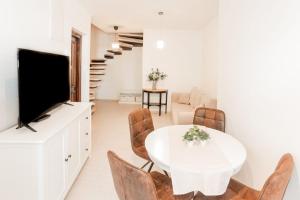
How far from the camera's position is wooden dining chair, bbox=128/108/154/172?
9.38 ft

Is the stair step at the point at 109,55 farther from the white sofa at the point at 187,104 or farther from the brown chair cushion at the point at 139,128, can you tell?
the brown chair cushion at the point at 139,128

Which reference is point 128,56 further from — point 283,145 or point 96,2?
point 283,145

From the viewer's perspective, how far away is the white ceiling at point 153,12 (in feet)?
14.8

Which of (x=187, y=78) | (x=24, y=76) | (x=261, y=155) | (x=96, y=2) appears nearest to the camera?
(x=24, y=76)

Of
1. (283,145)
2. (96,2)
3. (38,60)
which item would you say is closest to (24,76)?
(38,60)

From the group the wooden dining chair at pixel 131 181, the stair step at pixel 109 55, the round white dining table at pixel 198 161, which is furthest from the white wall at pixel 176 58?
the wooden dining chair at pixel 131 181

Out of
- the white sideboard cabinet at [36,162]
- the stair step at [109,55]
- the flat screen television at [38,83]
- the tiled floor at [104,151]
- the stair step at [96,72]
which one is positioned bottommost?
the tiled floor at [104,151]

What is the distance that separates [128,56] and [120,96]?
162 cm

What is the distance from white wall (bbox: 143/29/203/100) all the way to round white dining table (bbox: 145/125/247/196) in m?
5.26

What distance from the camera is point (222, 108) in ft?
11.0

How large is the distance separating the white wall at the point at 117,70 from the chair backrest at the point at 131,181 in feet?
25.9

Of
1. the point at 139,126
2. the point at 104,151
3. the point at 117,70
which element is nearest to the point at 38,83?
the point at 139,126

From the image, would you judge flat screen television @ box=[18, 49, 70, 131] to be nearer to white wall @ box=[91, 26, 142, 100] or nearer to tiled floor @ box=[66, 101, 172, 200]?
tiled floor @ box=[66, 101, 172, 200]

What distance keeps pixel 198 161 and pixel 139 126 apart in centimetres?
127
